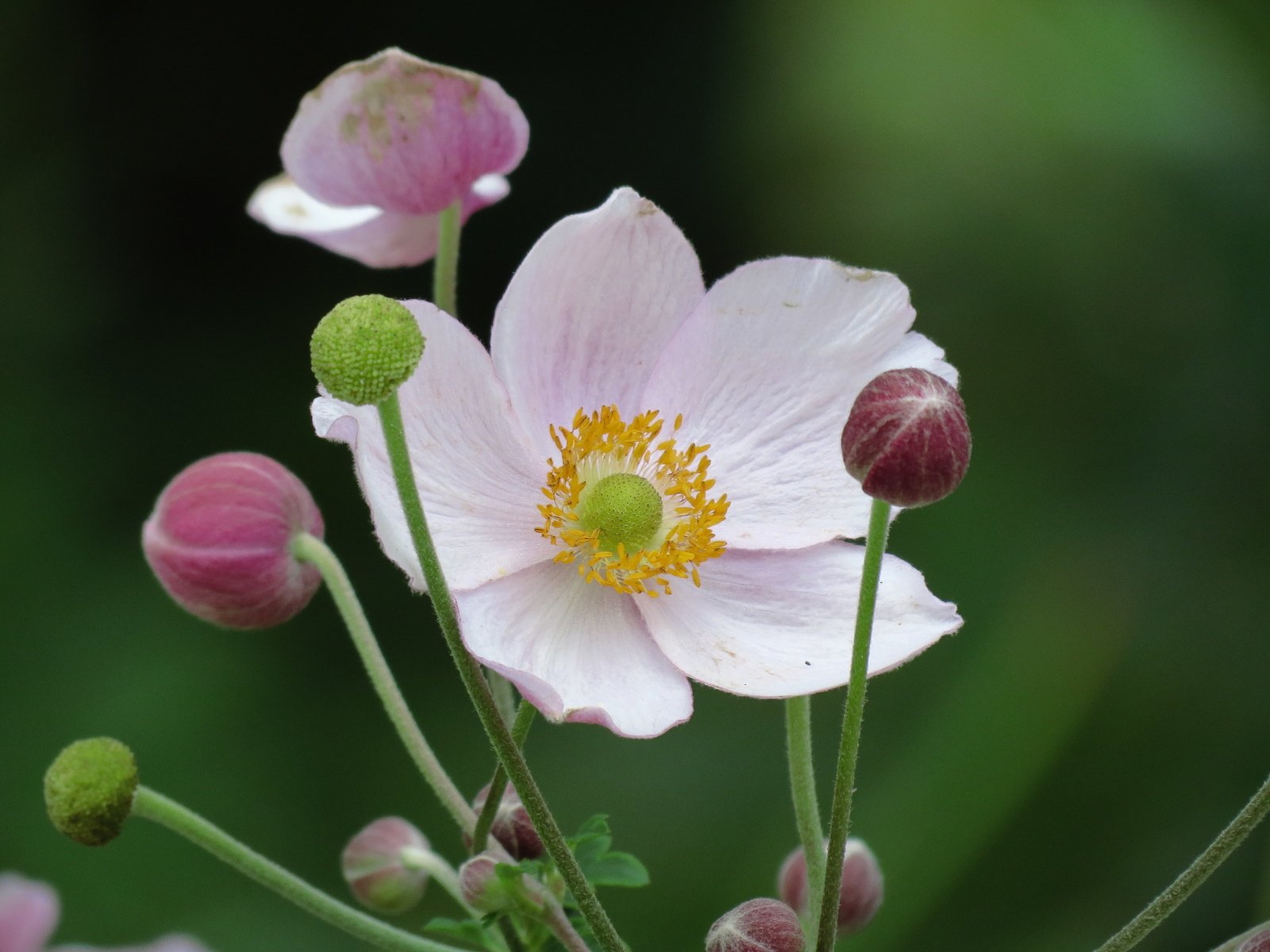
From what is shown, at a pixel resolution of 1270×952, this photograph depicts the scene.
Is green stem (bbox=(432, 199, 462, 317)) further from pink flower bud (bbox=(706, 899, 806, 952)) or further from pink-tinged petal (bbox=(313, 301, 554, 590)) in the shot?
pink flower bud (bbox=(706, 899, 806, 952))

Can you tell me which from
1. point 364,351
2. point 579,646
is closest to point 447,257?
point 579,646

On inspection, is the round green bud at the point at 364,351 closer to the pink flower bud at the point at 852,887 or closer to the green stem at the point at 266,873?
the green stem at the point at 266,873

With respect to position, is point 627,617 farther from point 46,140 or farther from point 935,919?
point 46,140

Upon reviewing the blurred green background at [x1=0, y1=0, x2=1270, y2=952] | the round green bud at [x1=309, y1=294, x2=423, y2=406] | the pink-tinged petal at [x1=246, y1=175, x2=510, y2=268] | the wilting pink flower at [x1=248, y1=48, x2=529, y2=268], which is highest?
the wilting pink flower at [x1=248, y1=48, x2=529, y2=268]

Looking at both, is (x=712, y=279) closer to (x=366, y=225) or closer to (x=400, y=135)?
(x=366, y=225)

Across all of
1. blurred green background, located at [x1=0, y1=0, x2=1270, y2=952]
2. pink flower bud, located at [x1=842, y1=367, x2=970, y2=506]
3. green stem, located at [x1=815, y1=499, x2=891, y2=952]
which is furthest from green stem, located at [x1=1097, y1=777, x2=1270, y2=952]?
blurred green background, located at [x1=0, y1=0, x2=1270, y2=952]

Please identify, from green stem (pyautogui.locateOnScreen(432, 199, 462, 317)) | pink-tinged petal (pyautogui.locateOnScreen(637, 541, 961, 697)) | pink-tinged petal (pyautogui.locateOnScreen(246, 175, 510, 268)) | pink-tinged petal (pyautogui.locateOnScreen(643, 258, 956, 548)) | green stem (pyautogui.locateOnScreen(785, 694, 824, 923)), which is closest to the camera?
green stem (pyautogui.locateOnScreen(785, 694, 824, 923))

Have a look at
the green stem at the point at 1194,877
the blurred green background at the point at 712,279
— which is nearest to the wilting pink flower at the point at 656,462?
the green stem at the point at 1194,877
